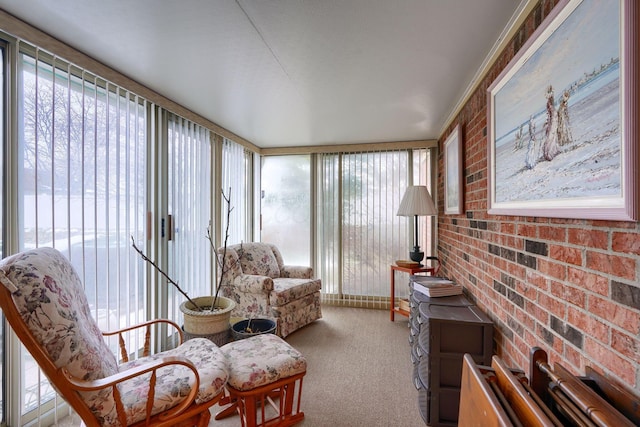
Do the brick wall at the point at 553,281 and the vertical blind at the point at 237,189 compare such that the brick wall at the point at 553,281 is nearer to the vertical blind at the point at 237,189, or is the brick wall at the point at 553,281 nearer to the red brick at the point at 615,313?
the red brick at the point at 615,313

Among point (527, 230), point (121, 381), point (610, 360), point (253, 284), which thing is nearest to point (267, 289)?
point (253, 284)

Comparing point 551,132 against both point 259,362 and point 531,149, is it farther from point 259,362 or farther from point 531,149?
point 259,362

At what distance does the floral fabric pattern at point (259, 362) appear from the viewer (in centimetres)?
155

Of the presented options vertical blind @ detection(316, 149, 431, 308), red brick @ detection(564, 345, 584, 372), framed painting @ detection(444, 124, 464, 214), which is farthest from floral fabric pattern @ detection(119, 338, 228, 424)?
vertical blind @ detection(316, 149, 431, 308)

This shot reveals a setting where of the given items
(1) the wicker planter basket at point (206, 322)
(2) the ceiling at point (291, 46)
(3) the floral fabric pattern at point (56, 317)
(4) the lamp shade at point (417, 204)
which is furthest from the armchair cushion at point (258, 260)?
(3) the floral fabric pattern at point (56, 317)

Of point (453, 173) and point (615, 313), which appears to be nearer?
point (615, 313)

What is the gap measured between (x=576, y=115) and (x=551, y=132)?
162 mm

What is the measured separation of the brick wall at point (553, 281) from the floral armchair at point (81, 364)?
1484 mm

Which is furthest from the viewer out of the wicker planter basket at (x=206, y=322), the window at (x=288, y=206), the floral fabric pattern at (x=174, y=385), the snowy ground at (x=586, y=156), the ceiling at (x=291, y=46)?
the window at (x=288, y=206)

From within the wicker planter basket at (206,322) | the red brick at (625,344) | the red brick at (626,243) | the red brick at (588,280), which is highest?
the red brick at (626,243)

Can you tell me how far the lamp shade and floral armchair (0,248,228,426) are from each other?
244 centimetres

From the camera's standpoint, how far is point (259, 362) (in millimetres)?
1650

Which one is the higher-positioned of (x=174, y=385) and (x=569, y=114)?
(x=569, y=114)

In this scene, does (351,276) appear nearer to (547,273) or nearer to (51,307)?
(547,273)
